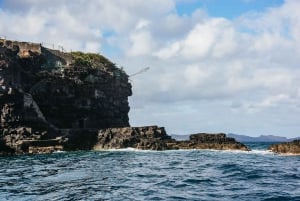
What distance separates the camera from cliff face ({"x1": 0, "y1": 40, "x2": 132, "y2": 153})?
8888 centimetres

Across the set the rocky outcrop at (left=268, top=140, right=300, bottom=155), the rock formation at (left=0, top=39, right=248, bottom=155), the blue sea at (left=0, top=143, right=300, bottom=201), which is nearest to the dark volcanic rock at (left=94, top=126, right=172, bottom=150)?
the rock formation at (left=0, top=39, right=248, bottom=155)

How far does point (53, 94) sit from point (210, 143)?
34.6 meters

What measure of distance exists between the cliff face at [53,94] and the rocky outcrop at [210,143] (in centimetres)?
2141

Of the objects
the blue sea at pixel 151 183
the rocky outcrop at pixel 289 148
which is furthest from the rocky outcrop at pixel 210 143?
the blue sea at pixel 151 183

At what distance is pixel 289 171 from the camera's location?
45.1 meters

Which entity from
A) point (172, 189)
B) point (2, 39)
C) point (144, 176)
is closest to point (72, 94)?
point (2, 39)

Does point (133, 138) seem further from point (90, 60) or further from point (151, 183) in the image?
point (151, 183)

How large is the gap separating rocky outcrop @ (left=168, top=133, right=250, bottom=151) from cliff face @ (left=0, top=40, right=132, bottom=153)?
2141 centimetres

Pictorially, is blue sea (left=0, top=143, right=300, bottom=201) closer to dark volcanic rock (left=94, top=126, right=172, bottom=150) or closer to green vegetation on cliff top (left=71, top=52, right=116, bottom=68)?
dark volcanic rock (left=94, top=126, right=172, bottom=150)

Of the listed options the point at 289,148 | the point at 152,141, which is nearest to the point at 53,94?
the point at 152,141

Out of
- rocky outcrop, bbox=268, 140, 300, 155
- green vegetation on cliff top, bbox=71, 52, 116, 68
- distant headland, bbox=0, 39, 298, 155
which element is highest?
green vegetation on cliff top, bbox=71, 52, 116, 68

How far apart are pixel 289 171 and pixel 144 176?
14082mm

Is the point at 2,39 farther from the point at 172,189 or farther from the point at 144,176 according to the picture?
the point at 172,189

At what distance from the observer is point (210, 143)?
94.1m
